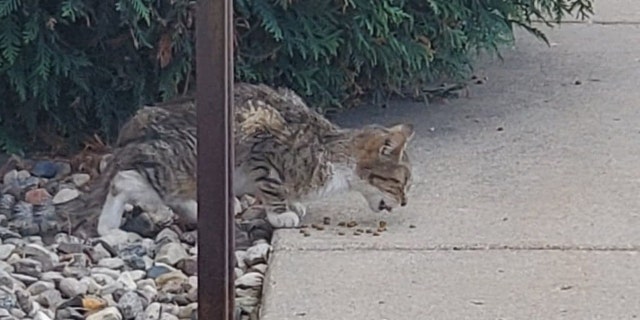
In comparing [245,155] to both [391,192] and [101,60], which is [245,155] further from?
[101,60]

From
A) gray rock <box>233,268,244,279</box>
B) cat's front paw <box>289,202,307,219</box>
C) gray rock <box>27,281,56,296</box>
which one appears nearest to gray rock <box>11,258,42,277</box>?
gray rock <box>27,281,56,296</box>

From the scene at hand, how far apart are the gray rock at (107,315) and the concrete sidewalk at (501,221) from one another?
0.43m

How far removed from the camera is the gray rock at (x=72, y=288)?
432 cm

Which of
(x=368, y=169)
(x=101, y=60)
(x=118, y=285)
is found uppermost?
(x=101, y=60)

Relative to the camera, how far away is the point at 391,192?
16.0 feet

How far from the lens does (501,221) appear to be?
4.89m

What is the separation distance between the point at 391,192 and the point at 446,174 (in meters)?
0.68

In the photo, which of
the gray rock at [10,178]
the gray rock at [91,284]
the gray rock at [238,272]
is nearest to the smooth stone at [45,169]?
the gray rock at [10,178]

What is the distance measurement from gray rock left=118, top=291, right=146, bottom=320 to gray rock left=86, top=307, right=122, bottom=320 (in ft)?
0.08

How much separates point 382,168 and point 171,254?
796mm

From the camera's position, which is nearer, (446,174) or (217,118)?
(217,118)

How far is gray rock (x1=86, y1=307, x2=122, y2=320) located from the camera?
13.3ft

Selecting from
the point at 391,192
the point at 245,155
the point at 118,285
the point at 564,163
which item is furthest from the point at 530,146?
the point at 118,285

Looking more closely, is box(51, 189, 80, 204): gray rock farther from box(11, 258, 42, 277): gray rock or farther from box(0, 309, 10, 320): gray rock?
box(0, 309, 10, 320): gray rock
